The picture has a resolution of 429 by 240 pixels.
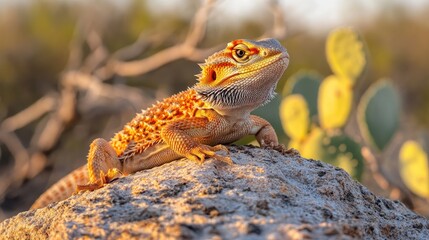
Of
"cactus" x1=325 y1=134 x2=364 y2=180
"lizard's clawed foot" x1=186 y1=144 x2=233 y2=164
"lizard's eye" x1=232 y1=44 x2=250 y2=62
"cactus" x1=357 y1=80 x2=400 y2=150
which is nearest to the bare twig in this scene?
"cactus" x1=357 y1=80 x2=400 y2=150

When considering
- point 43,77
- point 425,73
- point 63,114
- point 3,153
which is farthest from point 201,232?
point 425,73

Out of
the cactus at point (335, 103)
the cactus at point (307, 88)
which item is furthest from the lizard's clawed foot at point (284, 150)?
the cactus at point (307, 88)

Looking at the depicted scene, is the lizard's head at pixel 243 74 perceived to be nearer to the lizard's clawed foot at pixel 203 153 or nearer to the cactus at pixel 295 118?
the lizard's clawed foot at pixel 203 153

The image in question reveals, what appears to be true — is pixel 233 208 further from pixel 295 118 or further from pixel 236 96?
pixel 295 118

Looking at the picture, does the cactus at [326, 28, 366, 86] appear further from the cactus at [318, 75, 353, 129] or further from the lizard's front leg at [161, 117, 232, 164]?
the lizard's front leg at [161, 117, 232, 164]

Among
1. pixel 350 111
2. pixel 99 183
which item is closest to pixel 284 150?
pixel 99 183

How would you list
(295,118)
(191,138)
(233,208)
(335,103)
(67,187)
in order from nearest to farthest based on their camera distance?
(233,208)
(191,138)
(67,187)
(295,118)
(335,103)
